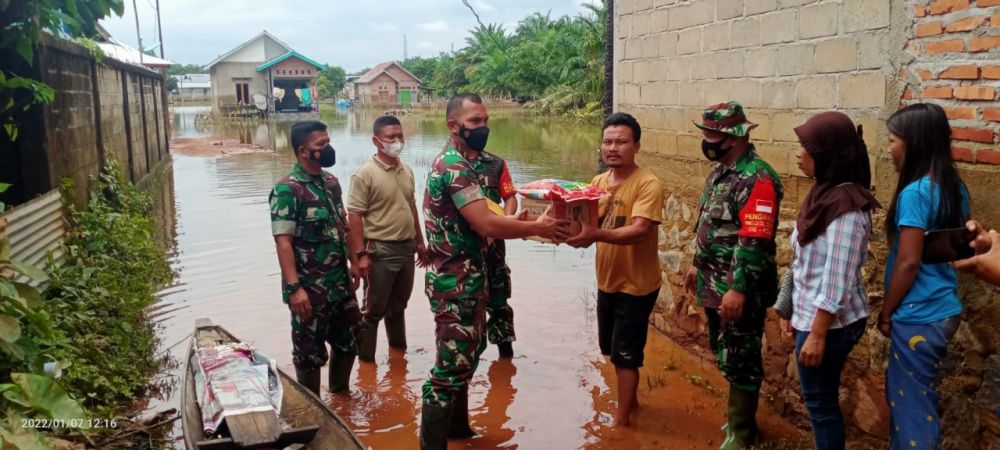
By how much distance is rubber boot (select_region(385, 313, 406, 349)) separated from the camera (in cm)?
636

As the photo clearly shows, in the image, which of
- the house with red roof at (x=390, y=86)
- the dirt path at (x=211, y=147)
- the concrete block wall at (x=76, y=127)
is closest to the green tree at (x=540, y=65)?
the house with red roof at (x=390, y=86)

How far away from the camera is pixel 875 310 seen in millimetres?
4102

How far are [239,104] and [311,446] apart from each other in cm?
5287

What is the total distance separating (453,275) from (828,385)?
1.91 m

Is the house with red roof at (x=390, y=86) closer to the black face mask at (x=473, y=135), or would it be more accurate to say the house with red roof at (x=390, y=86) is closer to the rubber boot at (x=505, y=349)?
the rubber boot at (x=505, y=349)

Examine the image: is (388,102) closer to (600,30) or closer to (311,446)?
(600,30)

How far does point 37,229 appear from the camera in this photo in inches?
248

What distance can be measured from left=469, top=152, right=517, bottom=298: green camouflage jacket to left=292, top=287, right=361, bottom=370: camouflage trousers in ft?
3.30

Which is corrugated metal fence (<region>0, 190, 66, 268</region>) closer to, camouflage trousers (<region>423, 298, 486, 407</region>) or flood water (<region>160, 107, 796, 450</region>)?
flood water (<region>160, 107, 796, 450</region>)

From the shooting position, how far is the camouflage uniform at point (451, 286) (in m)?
4.02

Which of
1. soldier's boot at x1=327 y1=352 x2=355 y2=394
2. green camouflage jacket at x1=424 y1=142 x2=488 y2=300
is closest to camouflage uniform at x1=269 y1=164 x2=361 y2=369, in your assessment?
soldier's boot at x1=327 y1=352 x2=355 y2=394

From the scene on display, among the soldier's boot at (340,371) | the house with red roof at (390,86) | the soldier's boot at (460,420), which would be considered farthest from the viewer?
the house with red roof at (390,86)

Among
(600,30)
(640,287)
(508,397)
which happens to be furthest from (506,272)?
(600,30)

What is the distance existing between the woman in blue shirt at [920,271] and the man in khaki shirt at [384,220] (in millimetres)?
3521
